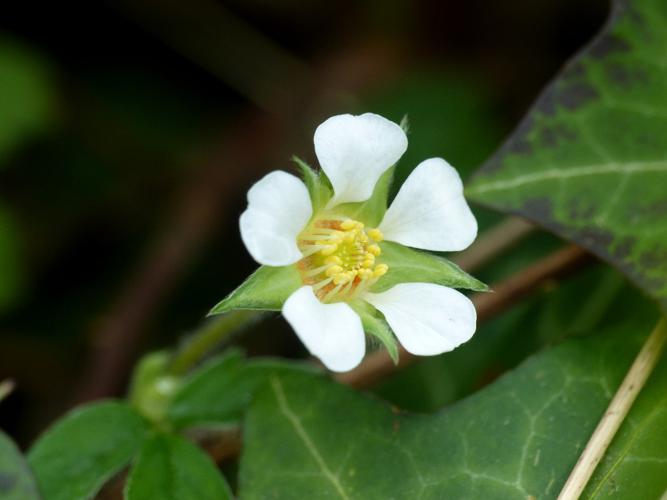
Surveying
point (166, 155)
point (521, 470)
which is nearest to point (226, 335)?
point (521, 470)

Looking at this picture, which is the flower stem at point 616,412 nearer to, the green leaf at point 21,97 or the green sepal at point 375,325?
the green sepal at point 375,325

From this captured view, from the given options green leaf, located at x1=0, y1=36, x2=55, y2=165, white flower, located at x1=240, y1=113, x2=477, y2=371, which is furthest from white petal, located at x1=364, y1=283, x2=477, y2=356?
green leaf, located at x1=0, y1=36, x2=55, y2=165

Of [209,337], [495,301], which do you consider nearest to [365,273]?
[209,337]

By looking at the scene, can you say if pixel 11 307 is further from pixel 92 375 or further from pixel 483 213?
pixel 483 213

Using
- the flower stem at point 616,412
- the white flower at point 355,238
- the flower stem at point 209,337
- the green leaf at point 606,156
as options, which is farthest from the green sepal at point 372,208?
the flower stem at point 616,412

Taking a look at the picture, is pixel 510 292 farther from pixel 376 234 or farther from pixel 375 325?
pixel 375 325
